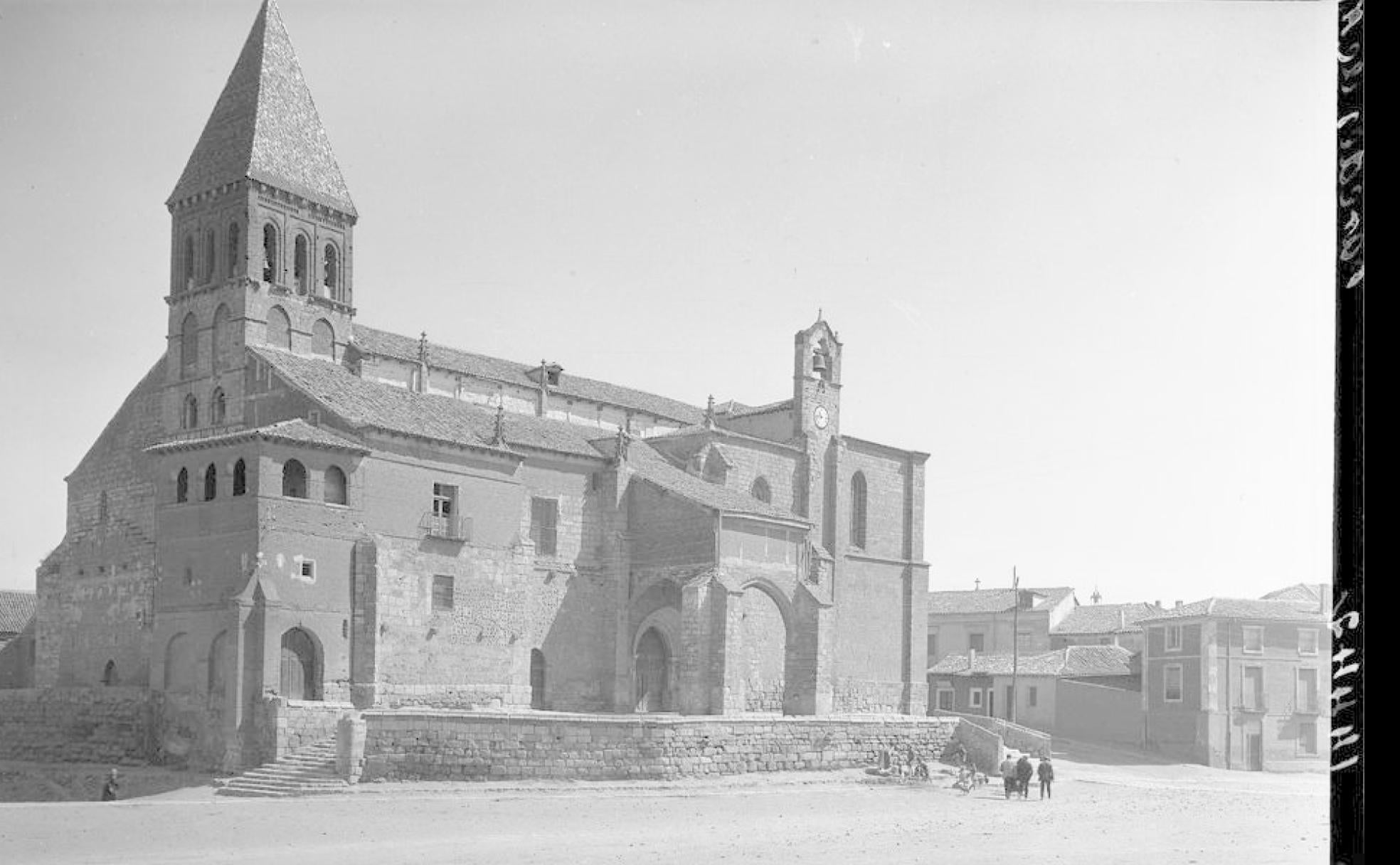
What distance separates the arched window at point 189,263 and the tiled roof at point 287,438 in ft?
16.1

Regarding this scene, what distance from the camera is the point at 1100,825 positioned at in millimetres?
22359

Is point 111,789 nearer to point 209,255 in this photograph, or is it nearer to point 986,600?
point 209,255

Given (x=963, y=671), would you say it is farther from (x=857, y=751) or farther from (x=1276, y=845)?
(x=1276, y=845)

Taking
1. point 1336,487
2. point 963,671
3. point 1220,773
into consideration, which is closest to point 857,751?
point 1220,773

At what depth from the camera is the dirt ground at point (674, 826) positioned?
1750 centimetres

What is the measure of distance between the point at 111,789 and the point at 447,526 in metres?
8.00

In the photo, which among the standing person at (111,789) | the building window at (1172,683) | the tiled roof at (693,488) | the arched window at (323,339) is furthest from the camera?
the building window at (1172,683)

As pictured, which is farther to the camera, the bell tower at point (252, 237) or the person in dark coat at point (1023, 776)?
the bell tower at point (252, 237)

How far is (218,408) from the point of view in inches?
1188

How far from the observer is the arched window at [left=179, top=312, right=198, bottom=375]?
30859 mm

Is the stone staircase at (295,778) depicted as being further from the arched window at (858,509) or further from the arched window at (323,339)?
the arched window at (858,509)

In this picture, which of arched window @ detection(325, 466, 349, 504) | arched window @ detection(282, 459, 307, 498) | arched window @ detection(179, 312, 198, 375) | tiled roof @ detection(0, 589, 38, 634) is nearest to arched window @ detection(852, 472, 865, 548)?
arched window @ detection(325, 466, 349, 504)

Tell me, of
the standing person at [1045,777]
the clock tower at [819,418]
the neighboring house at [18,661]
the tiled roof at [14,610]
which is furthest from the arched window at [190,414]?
the standing person at [1045,777]

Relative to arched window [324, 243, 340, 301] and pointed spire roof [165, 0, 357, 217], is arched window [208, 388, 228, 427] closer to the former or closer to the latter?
arched window [324, 243, 340, 301]
